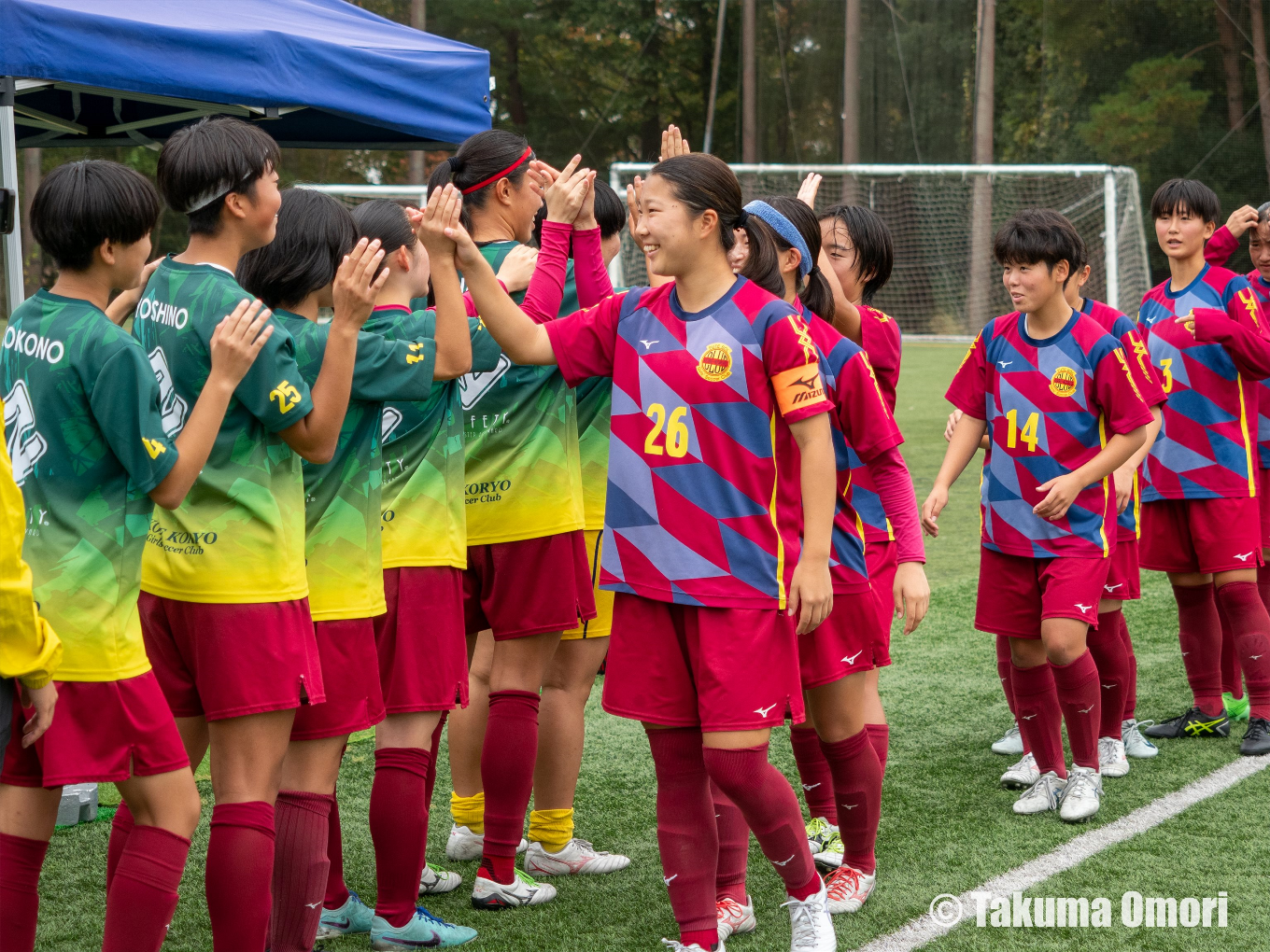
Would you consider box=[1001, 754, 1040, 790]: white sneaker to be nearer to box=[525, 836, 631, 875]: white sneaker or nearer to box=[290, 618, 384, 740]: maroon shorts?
box=[525, 836, 631, 875]: white sneaker

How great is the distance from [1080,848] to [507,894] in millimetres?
1720

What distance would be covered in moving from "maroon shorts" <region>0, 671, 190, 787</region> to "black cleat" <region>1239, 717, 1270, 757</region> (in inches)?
156

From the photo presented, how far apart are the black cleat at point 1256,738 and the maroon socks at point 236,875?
3.72 meters

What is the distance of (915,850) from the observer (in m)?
3.89

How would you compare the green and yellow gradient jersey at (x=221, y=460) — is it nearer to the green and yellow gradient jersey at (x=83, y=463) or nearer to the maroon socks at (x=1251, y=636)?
the green and yellow gradient jersey at (x=83, y=463)

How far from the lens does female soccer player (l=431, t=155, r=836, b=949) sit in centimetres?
286

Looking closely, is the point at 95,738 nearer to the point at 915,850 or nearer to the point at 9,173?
the point at 9,173

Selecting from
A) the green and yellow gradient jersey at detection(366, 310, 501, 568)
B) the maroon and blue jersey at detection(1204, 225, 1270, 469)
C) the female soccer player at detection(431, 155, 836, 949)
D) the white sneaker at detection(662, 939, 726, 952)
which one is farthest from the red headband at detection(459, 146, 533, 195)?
the maroon and blue jersey at detection(1204, 225, 1270, 469)

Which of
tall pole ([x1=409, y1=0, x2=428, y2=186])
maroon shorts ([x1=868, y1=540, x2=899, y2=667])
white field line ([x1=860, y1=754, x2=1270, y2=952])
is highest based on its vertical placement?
tall pole ([x1=409, y1=0, x2=428, y2=186])

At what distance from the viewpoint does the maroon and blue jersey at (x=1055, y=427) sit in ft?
13.5

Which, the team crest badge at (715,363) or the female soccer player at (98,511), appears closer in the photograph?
the female soccer player at (98,511)

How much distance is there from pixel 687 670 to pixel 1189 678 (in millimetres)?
3001

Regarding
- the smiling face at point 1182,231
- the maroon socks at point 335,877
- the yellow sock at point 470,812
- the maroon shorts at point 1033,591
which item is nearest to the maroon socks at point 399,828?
the maroon socks at point 335,877

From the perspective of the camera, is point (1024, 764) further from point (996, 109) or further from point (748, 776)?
point (996, 109)
